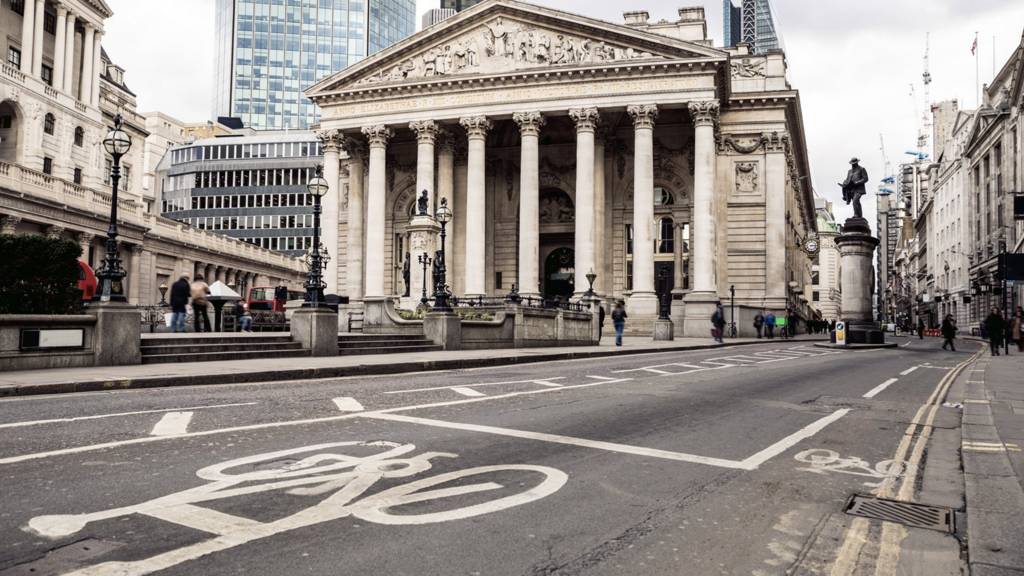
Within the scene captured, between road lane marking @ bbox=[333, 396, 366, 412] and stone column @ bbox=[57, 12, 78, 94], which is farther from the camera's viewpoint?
stone column @ bbox=[57, 12, 78, 94]

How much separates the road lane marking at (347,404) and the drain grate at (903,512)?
19.4 feet

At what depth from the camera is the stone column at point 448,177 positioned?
2064 inches

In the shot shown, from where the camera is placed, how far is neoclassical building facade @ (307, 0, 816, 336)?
4612 centimetres

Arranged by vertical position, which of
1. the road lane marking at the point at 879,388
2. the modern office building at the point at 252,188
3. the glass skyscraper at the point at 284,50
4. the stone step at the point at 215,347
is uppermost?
the glass skyscraper at the point at 284,50

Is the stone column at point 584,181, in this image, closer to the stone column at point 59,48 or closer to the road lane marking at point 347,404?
the road lane marking at point 347,404

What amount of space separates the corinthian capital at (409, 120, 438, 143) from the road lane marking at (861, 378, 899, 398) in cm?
3882

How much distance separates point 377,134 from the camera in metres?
51.8

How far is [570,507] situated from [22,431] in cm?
580

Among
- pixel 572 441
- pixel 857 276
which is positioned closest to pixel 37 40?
pixel 857 276

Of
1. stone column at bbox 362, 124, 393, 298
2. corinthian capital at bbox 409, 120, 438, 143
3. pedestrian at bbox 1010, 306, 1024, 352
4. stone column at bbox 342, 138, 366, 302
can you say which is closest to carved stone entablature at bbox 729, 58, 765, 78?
corinthian capital at bbox 409, 120, 438, 143

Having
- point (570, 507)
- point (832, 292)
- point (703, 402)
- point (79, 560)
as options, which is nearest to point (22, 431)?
point (79, 560)

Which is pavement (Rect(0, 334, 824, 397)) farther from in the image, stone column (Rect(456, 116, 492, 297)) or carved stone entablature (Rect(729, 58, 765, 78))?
carved stone entablature (Rect(729, 58, 765, 78))

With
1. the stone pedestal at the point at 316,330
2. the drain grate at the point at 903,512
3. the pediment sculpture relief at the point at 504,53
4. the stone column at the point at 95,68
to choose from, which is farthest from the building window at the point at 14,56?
the drain grate at the point at 903,512

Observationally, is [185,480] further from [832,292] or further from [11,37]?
[832,292]
